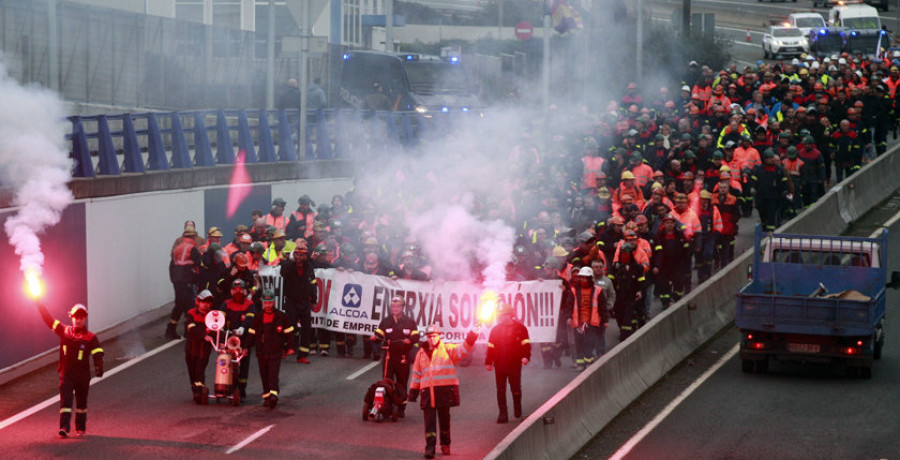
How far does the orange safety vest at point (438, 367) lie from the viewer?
54.1 feet

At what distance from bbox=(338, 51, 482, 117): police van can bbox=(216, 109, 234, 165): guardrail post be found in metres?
10.2

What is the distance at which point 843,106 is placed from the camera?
34.0 meters

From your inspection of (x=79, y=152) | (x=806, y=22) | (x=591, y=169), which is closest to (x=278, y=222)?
(x=79, y=152)

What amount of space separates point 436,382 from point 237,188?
41.4 feet

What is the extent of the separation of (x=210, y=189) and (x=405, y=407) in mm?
9715

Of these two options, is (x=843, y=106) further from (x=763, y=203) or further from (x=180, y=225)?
(x=180, y=225)

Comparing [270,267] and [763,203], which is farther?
[763,203]

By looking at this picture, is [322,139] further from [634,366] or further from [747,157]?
[634,366]

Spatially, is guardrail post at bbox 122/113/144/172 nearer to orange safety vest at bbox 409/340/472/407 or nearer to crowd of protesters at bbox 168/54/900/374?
crowd of protesters at bbox 168/54/900/374

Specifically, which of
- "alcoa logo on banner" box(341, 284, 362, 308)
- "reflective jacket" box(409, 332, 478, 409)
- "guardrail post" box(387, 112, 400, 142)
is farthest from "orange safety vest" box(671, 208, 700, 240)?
"guardrail post" box(387, 112, 400, 142)

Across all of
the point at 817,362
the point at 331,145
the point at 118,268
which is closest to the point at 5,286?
the point at 118,268

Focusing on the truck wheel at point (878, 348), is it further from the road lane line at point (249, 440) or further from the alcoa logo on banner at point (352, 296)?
the road lane line at point (249, 440)

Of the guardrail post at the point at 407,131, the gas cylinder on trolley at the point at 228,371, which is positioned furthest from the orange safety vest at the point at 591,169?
A: the gas cylinder on trolley at the point at 228,371

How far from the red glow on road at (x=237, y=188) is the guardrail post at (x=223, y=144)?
19 cm
